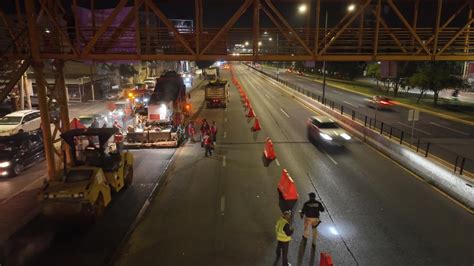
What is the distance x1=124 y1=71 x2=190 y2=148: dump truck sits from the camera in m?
23.8

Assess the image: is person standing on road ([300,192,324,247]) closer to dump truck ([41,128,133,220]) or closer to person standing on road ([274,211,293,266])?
person standing on road ([274,211,293,266])

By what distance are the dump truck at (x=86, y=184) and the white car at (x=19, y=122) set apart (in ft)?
41.9

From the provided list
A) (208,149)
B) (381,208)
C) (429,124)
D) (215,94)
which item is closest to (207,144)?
(208,149)

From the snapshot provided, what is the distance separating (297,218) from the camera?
43.0ft

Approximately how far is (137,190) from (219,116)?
22.4m

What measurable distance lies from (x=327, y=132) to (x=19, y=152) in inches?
706

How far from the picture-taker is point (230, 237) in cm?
1159

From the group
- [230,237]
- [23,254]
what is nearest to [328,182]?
[230,237]

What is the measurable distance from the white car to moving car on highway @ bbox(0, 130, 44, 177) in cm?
488

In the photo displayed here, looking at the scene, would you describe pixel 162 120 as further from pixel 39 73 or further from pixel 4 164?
pixel 39 73

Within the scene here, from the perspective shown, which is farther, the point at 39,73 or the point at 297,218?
the point at 39,73

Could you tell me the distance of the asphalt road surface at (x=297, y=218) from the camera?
34.7 feet

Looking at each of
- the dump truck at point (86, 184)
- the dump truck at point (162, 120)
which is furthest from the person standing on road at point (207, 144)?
the dump truck at point (86, 184)

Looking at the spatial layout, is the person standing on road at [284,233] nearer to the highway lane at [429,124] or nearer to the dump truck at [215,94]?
the highway lane at [429,124]
